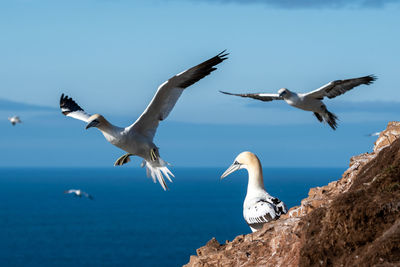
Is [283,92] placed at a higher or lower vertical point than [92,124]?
higher

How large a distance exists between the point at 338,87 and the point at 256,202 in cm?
896

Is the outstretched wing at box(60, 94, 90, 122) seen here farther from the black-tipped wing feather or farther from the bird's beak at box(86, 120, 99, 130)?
the black-tipped wing feather

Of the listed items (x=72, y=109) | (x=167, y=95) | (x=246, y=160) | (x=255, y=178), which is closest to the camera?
(x=255, y=178)

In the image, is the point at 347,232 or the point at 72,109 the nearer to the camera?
the point at 347,232

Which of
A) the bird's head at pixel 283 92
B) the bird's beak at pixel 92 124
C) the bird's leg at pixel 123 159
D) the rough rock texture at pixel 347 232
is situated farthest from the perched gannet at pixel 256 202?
the bird's head at pixel 283 92

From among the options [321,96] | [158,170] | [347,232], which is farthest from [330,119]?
[347,232]

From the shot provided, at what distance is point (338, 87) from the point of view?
23219 mm

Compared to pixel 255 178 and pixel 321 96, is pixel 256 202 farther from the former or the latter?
pixel 321 96

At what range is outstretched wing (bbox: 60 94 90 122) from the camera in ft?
70.9

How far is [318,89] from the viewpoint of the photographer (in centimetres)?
2308

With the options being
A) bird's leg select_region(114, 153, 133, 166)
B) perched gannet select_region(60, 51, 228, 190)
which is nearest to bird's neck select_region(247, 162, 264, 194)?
perched gannet select_region(60, 51, 228, 190)

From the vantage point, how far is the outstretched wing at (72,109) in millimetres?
21609

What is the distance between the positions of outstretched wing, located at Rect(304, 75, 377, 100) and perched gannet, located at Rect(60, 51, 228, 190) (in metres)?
5.94

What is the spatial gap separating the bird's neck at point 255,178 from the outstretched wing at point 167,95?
2.94m
